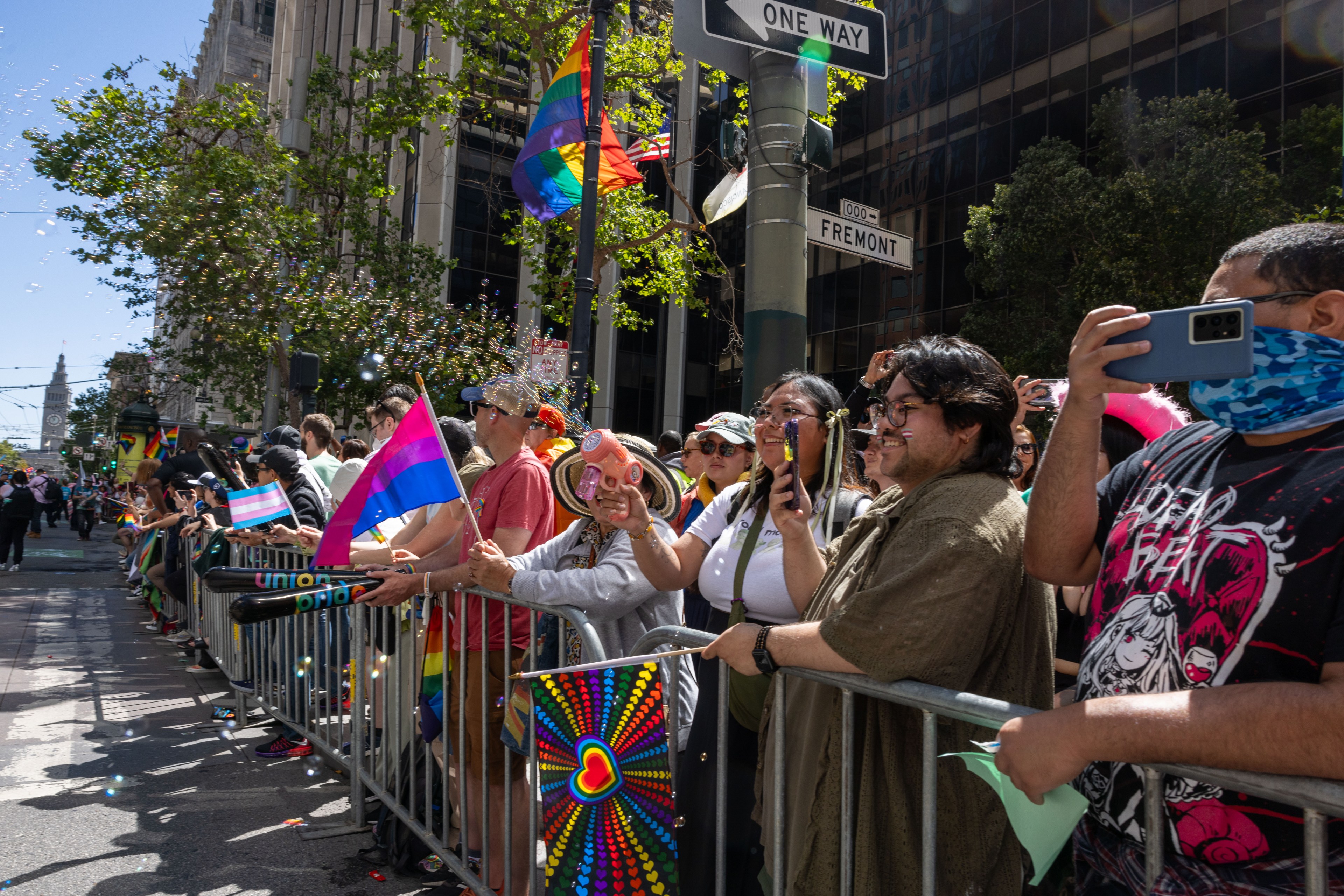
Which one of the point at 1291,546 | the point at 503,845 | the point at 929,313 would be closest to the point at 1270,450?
the point at 1291,546

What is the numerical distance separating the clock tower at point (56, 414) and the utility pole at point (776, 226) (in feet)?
540

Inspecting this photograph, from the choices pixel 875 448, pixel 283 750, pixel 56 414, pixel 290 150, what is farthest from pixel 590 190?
pixel 56 414

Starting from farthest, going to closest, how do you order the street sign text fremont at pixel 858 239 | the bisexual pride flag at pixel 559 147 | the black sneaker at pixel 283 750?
the bisexual pride flag at pixel 559 147, the black sneaker at pixel 283 750, the street sign text fremont at pixel 858 239

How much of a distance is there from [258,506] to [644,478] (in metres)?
2.69

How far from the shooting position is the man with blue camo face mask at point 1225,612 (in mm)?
1360

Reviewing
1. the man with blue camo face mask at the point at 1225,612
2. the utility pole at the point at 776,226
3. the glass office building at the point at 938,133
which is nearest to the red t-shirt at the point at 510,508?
the utility pole at the point at 776,226

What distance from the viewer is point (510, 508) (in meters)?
3.96

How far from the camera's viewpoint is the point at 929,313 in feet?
93.6

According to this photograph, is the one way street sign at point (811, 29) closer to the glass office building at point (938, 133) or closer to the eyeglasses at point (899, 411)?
the eyeglasses at point (899, 411)

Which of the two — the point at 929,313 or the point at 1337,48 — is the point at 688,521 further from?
the point at 929,313

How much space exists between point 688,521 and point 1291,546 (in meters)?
3.52

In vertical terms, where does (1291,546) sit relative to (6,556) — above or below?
above

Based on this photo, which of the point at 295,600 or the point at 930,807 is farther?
the point at 295,600

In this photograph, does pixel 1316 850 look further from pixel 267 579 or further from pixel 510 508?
pixel 267 579
